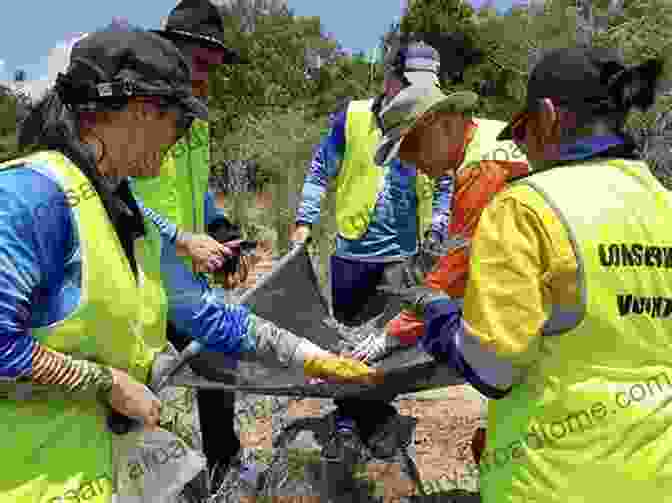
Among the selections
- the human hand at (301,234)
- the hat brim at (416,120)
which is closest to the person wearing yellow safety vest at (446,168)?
the hat brim at (416,120)

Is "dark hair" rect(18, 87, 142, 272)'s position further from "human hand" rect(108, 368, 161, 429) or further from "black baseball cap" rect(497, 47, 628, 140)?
"black baseball cap" rect(497, 47, 628, 140)

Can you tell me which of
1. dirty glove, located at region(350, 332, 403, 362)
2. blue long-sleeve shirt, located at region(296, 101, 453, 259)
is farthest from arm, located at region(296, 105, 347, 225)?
dirty glove, located at region(350, 332, 403, 362)

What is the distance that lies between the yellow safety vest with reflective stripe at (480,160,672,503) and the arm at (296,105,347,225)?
2624mm

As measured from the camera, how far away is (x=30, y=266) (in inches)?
72.2

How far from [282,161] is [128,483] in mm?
13011

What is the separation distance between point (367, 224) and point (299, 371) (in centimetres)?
141

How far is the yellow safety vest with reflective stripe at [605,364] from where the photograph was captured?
1.89 metres

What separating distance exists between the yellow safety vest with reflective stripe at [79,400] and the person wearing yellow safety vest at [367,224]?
2264mm

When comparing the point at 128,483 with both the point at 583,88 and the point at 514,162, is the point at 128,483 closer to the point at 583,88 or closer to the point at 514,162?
the point at 583,88

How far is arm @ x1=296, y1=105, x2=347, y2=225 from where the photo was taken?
4.55 metres

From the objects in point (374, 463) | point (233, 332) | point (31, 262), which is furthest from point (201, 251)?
point (31, 262)

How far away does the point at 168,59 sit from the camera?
208cm

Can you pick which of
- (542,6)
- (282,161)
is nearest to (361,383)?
(282,161)

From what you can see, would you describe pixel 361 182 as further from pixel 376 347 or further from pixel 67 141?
pixel 67 141
